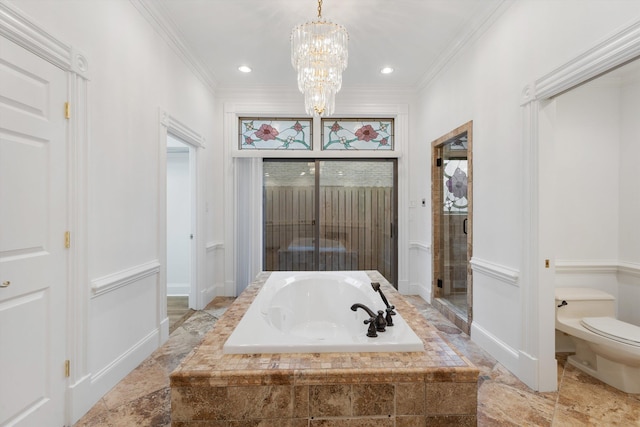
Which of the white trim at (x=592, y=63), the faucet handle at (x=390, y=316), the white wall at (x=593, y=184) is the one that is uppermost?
the white trim at (x=592, y=63)

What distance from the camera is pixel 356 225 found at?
4254 mm

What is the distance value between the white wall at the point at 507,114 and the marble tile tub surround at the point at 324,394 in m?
1.20

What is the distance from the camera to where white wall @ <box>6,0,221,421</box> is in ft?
5.73

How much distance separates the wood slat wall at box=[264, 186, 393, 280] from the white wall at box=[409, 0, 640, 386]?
5.28 feet

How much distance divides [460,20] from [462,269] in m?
2.30

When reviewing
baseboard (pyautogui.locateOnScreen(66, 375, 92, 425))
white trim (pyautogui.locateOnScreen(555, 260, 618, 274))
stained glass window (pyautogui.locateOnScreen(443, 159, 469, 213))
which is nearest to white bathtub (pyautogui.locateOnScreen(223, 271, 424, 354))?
baseboard (pyautogui.locateOnScreen(66, 375, 92, 425))

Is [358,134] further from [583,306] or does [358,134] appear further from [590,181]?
[583,306]

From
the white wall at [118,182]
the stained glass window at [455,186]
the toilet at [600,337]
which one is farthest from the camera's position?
the stained glass window at [455,186]

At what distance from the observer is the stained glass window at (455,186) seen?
3053mm

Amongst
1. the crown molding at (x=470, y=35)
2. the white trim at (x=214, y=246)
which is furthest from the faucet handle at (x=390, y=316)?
the white trim at (x=214, y=246)

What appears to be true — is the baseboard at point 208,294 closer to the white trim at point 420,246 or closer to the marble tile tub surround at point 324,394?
the marble tile tub surround at point 324,394

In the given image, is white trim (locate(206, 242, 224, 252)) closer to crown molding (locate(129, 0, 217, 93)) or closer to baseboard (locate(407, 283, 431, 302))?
crown molding (locate(129, 0, 217, 93))

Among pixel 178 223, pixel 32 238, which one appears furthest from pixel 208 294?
pixel 32 238

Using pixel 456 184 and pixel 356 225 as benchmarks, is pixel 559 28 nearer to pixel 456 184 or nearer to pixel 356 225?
pixel 456 184
